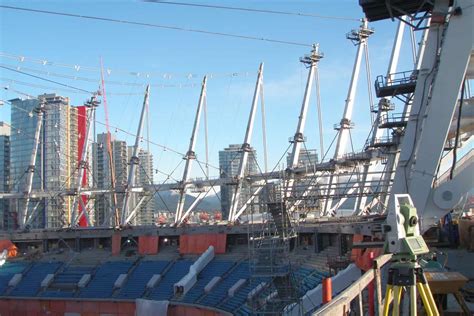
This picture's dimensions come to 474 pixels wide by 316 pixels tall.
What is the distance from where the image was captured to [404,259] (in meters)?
6.00

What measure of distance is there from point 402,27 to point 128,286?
28.1 meters

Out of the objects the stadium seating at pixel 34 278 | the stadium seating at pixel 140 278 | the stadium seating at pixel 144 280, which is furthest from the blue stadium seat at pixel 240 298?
the stadium seating at pixel 34 278

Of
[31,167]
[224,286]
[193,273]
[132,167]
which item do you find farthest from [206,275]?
[31,167]

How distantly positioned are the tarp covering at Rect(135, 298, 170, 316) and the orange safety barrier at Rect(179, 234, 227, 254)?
7.51 m

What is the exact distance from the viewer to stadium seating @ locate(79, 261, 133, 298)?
34750 mm

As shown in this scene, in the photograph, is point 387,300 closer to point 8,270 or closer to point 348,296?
point 348,296

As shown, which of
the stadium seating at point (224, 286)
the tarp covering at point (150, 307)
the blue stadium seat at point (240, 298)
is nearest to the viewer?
the blue stadium seat at point (240, 298)

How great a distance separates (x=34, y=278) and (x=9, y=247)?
8.72 m

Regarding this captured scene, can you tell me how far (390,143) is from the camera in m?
29.7

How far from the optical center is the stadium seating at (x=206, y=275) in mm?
30361

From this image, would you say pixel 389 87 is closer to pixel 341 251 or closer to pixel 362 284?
pixel 341 251

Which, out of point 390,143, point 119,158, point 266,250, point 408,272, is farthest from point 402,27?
point 119,158

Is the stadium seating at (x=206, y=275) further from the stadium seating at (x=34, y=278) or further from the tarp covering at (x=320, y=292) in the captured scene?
the stadium seating at (x=34, y=278)

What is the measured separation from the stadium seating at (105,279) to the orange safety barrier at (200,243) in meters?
4.26
